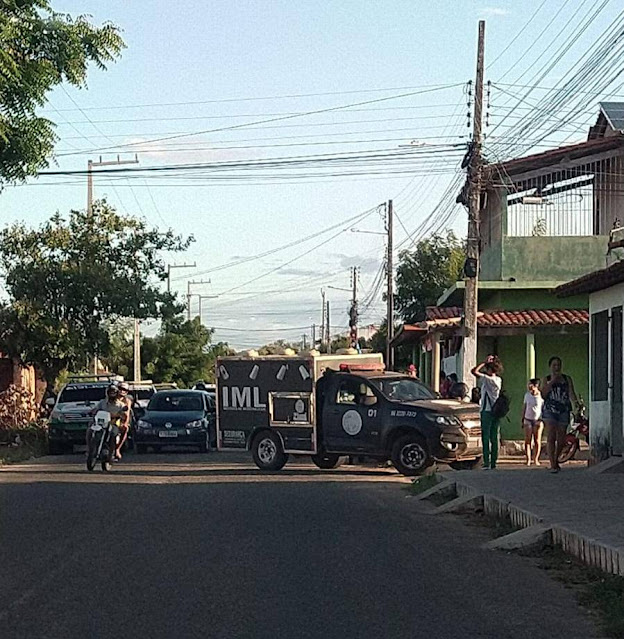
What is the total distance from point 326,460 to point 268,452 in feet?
3.83

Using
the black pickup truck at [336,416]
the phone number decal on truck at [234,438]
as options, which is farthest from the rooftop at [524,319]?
the phone number decal on truck at [234,438]

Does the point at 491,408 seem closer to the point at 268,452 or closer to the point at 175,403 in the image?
the point at 268,452

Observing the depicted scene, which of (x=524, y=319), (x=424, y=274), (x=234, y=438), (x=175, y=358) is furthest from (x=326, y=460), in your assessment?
(x=175, y=358)

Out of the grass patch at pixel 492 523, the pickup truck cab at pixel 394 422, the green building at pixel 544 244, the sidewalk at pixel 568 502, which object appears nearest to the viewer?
the sidewalk at pixel 568 502

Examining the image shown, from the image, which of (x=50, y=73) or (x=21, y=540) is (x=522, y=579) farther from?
(x=50, y=73)

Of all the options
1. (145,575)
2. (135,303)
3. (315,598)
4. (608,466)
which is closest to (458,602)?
(315,598)

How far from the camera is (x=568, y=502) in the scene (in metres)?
14.9

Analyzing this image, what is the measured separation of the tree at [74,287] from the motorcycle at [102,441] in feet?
41.3

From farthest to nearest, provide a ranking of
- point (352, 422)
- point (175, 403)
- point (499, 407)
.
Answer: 1. point (175, 403)
2. point (352, 422)
3. point (499, 407)

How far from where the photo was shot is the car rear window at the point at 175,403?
3148 centimetres

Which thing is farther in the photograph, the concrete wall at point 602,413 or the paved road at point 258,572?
the concrete wall at point 602,413

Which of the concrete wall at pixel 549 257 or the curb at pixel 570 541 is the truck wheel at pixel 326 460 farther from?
the concrete wall at pixel 549 257

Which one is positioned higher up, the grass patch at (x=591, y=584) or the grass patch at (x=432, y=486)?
the grass patch at (x=432, y=486)

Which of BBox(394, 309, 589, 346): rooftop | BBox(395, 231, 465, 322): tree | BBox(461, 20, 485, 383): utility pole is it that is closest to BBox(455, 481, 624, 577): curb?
BBox(461, 20, 485, 383): utility pole
